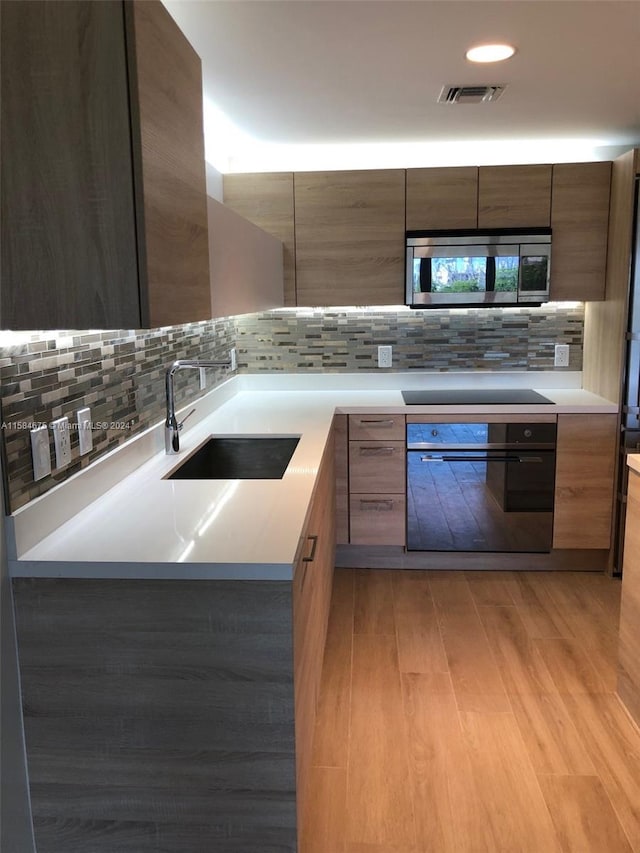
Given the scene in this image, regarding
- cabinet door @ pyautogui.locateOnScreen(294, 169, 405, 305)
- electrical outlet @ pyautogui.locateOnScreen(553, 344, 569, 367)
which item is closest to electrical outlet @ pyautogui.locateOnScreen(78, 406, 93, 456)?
cabinet door @ pyautogui.locateOnScreen(294, 169, 405, 305)

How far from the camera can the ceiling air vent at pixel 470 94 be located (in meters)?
2.74

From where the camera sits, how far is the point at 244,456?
2871 millimetres

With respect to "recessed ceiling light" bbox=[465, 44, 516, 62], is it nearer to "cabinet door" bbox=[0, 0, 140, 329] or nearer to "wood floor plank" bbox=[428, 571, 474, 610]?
"cabinet door" bbox=[0, 0, 140, 329]

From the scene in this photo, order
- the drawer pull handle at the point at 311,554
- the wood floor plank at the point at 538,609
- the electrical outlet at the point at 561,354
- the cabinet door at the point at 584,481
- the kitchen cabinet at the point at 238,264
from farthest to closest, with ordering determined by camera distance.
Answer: the electrical outlet at the point at 561,354, the cabinet door at the point at 584,481, the wood floor plank at the point at 538,609, the kitchen cabinet at the point at 238,264, the drawer pull handle at the point at 311,554

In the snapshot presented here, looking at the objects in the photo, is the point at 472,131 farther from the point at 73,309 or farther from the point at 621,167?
the point at 73,309

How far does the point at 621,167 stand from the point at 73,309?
3.06 meters

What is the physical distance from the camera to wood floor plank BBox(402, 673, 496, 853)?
1.95 m

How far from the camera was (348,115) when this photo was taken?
10.3ft

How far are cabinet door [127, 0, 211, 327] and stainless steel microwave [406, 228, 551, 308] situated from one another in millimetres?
1978

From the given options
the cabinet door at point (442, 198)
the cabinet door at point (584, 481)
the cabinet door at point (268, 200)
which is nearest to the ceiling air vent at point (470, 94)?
the cabinet door at point (442, 198)

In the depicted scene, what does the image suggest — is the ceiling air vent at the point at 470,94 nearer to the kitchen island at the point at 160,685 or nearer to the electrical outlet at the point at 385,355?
the electrical outlet at the point at 385,355

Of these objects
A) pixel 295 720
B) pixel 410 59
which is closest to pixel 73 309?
pixel 295 720

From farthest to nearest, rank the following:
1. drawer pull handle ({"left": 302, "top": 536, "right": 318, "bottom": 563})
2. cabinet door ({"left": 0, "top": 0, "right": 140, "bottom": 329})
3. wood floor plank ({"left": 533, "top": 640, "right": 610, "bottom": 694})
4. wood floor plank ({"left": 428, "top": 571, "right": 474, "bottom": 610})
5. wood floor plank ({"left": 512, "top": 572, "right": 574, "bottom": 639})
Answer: wood floor plank ({"left": 428, "top": 571, "right": 474, "bottom": 610}) < wood floor plank ({"left": 512, "top": 572, "right": 574, "bottom": 639}) < wood floor plank ({"left": 533, "top": 640, "right": 610, "bottom": 694}) < drawer pull handle ({"left": 302, "top": 536, "right": 318, "bottom": 563}) < cabinet door ({"left": 0, "top": 0, "right": 140, "bottom": 329})

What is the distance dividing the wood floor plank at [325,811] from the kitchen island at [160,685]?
341 mm
